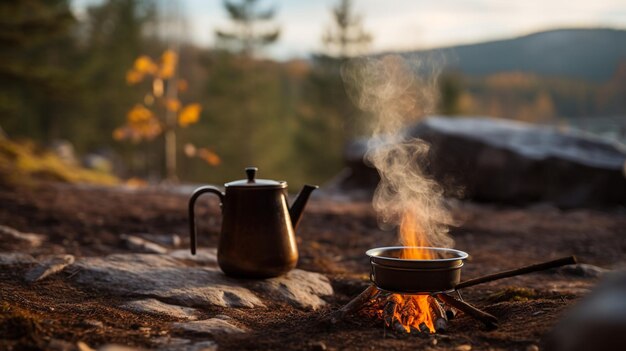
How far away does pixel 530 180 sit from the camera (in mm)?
7832

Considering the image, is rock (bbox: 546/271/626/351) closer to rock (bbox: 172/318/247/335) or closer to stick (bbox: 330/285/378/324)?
stick (bbox: 330/285/378/324)

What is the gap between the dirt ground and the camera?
231cm

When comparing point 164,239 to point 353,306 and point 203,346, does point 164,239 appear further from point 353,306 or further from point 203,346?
point 203,346

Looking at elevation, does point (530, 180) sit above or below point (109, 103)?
below

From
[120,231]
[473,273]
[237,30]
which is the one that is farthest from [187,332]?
[237,30]

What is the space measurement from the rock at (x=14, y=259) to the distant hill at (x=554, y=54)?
2364 inches

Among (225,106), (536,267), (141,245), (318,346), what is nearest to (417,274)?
(536,267)

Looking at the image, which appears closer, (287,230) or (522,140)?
(287,230)

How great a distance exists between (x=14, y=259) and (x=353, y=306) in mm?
2168

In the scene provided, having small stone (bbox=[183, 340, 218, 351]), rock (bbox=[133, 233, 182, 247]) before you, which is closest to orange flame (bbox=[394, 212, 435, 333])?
small stone (bbox=[183, 340, 218, 351])

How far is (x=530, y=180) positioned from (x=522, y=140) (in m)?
0.75

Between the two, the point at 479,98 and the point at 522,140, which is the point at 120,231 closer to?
the point at 522,140

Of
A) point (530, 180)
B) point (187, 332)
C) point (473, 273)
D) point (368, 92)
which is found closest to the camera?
point (187, 332)

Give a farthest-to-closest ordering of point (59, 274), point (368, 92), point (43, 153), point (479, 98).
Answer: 1. point (479, 98)
2. point (43, 153)
3. point (368, 92)
4. point (59, 274)
